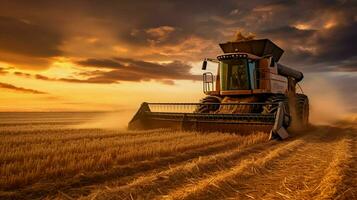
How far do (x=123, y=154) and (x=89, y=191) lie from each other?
2.28 meters

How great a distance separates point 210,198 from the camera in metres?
4.57

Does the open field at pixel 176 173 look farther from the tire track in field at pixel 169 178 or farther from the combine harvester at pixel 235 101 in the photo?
the combine harvester at pixel 235 101

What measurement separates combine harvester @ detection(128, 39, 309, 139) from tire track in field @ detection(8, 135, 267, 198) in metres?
4.03

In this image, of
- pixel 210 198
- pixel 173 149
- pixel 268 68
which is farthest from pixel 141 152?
pixel 268 68

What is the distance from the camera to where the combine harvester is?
12.3m

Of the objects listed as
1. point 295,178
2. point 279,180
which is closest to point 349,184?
point 295,178

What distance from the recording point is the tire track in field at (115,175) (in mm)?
4896

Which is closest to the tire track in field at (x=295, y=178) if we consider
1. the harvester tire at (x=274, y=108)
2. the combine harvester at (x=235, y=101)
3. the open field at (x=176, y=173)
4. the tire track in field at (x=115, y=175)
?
the open field at (x=176, y=173)

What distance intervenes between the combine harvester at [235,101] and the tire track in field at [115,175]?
4.03 meters

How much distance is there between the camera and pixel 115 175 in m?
5.86

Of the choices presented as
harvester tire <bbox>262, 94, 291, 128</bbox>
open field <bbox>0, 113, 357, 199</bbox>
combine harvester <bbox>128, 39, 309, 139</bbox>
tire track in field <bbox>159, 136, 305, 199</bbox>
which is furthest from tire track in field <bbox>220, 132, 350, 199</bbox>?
combine harvester <bbox>128, 39, 309, 139</bbox>

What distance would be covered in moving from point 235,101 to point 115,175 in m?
8.97

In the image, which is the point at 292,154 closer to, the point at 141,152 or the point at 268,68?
the point at 141,152

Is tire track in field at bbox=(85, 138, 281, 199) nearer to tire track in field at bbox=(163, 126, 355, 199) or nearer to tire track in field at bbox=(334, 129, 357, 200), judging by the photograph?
tire track in field at bbox=(163, 126, 355, 199)
